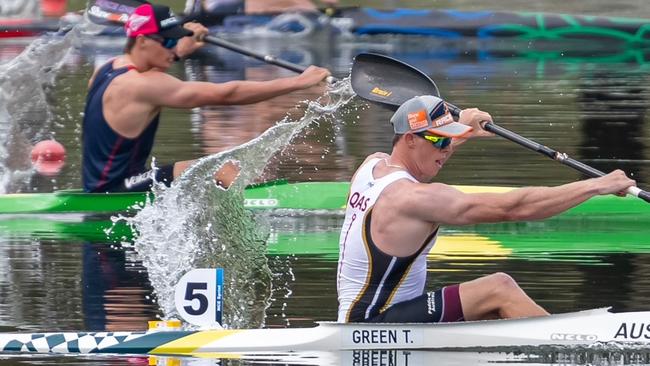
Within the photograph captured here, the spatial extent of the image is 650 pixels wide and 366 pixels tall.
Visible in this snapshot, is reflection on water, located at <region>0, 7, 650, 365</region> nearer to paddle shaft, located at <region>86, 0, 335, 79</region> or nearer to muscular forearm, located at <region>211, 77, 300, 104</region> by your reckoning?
muscular forearm, located at <region>211, 77, 300, 104</region>

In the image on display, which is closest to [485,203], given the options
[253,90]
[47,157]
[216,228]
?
[216,228]

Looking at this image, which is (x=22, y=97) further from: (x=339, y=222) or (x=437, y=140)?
(x=437, y=140)

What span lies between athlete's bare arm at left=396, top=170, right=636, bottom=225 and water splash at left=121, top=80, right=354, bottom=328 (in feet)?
5.88

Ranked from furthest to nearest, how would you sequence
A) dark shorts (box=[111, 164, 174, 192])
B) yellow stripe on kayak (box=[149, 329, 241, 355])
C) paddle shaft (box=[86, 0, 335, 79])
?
paddle shaft (box=[86, 0, 335, 79])
dark shorts (box=[111, 164, 174, 192])
yellow stripe on kayak (box=[149, 329, 241, 355])

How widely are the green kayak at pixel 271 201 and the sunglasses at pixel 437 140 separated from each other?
337cm

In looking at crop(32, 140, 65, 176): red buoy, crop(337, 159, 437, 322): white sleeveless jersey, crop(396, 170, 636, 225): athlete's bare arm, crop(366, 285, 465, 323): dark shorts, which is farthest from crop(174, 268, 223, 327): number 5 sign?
crop(32, 140, 65, 176): red buoy

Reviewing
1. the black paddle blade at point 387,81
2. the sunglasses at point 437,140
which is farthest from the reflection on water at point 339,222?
the black paddle blade at point 387,81

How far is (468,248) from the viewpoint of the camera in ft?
34.0

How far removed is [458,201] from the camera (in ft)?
24.0

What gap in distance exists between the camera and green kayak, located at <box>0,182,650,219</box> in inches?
426

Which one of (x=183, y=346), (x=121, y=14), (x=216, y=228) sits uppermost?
(x=121, y=14)

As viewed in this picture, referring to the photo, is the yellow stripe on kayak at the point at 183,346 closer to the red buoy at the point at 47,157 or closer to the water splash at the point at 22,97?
the water splash at the point at 22,97

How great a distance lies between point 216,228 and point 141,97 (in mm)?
1250

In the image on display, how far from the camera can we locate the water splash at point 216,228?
929 cm
